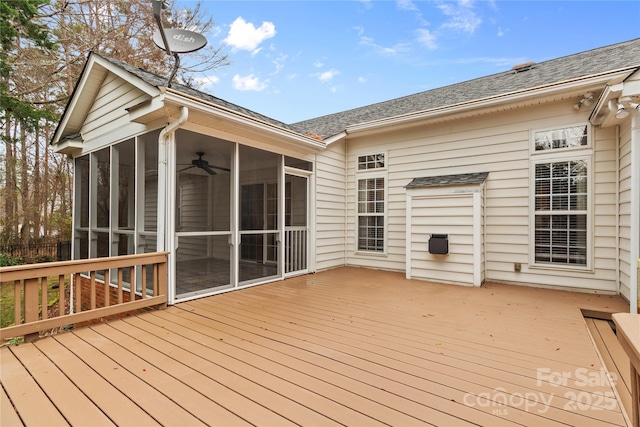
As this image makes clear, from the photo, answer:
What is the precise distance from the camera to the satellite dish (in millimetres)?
4129

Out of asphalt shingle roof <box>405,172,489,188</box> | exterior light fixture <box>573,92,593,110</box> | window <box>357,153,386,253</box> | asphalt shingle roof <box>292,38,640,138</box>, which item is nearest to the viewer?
exterior light fixture <box>573,92,593,110</box>

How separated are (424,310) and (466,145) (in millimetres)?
3482

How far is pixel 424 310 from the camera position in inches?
149

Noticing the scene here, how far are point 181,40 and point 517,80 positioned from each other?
6097mm

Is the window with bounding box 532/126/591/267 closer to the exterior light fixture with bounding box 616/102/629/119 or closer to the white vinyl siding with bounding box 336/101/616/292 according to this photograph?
the white vinyl siding with bounding box 336/101/616/292

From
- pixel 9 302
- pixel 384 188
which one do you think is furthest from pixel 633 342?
pixel 9 302

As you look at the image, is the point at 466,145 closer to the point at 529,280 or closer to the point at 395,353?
the point at 529,280

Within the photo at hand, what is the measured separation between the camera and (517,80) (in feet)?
18.9

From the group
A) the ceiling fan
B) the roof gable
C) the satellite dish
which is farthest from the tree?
the satellite dish

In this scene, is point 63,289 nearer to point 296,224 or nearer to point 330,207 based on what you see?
point 296,224

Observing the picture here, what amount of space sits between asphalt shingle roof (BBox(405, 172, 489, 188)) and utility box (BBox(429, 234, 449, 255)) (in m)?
→ 0.94

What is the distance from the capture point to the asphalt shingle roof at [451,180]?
16.8 feet

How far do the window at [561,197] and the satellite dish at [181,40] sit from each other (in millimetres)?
5612

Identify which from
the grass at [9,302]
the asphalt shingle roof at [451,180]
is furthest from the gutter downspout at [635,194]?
the grass at [9,302]
